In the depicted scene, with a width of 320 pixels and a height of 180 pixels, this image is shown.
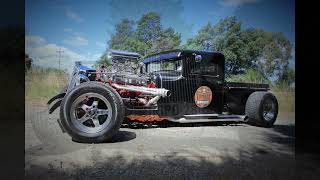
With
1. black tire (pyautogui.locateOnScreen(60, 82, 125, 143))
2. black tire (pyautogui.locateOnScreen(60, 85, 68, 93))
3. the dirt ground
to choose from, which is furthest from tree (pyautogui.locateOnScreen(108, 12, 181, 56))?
the dirt ground

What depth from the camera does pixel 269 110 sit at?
4773mm

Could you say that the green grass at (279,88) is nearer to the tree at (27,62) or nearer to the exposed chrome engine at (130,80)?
the exposed chrome engine at (130,80)

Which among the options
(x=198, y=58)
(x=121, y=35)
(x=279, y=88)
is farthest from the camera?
(x=279, y=88)

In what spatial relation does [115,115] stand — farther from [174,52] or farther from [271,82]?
[271,82]

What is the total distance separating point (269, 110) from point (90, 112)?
2.06 metres

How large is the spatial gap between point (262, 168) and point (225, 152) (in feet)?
1.58

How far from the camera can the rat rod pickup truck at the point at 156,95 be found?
4188mm

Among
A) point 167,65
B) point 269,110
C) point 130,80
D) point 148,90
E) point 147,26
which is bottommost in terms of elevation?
point 269,110

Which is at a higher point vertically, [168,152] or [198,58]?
[198,58]

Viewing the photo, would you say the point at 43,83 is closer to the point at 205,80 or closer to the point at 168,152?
the point at 168,152

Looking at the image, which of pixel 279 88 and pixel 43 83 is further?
pixel 279 88

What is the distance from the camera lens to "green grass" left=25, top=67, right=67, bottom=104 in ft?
13.9

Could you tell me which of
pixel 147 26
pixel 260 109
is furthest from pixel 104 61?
pixel 260 109
